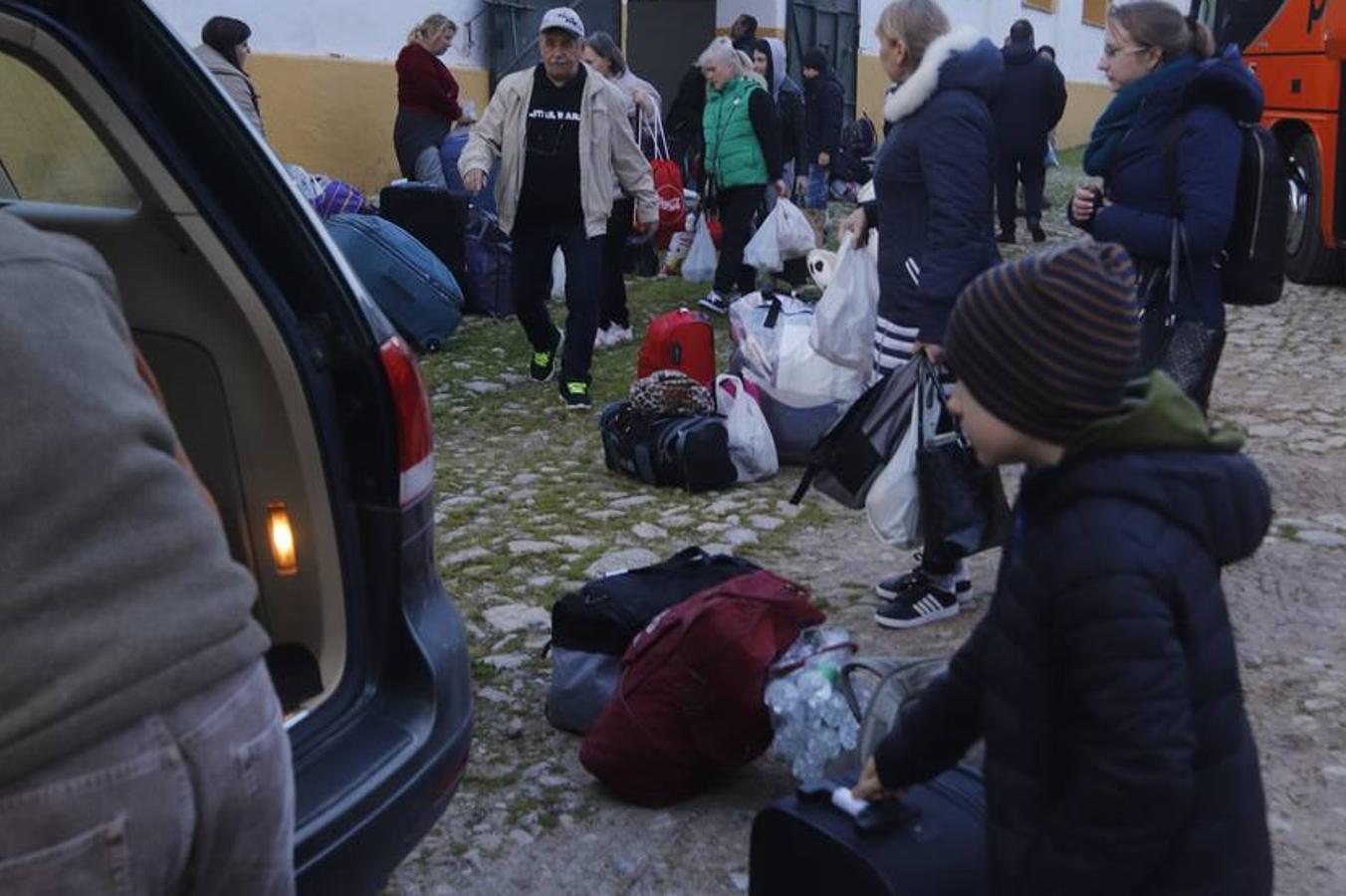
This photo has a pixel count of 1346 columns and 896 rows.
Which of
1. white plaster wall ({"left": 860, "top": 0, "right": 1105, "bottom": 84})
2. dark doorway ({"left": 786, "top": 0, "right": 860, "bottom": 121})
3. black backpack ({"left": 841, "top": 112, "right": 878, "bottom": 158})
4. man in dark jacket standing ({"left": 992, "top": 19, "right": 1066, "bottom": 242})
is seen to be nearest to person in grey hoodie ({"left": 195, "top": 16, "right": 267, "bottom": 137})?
man in dark jacket standing ({"left": 992, "top": 19, "right": 1066, "bottom": 242})

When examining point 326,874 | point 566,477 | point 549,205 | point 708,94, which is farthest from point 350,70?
point 326,874

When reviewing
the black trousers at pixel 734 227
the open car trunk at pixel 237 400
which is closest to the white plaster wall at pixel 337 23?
the black trousers at pixel 734 227

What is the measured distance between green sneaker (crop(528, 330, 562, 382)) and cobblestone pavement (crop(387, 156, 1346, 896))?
0.14 meters

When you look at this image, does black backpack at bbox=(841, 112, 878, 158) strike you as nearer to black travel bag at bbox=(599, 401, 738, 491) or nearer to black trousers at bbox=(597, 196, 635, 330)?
black trousers at bbox=(597, 196, 635, 330)

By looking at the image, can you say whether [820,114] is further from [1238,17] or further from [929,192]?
[929,192]

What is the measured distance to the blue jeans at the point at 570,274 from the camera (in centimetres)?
752

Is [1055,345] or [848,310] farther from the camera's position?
[848,310]

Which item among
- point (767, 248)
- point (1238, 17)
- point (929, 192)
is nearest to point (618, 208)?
point (767, 248)

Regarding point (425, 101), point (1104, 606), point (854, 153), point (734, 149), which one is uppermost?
point (425, 101)

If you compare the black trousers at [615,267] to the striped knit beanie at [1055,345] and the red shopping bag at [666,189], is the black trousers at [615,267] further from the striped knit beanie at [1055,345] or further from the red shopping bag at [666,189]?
the striped knit beanie at [1055,345]

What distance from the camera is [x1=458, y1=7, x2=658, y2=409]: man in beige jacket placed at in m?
7.35

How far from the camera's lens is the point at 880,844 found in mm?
2574

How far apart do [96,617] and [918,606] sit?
11.2 ft

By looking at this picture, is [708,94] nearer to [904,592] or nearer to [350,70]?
[350,70]
